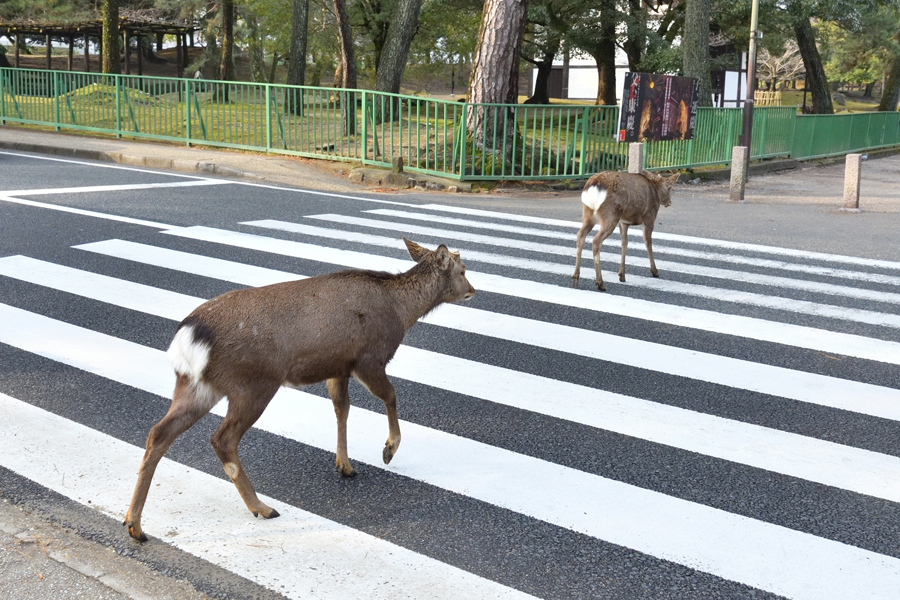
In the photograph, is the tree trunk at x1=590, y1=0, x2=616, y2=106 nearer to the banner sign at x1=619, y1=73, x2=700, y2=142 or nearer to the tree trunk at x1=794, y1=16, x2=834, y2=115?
the tree trunk at x1=794, y1=16, x2=834, y2=115

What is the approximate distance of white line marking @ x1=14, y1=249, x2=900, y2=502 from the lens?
4641 millimetres

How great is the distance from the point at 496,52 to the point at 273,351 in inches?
540

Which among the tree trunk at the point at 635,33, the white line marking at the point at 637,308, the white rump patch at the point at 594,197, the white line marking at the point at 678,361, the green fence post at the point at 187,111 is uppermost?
the tree trunk at the point at 635,33

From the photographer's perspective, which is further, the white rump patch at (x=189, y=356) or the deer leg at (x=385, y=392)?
the deer leg at (x=385, y=392)

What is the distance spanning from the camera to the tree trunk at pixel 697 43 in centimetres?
2275

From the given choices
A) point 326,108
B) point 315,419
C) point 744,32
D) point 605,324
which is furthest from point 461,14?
point 315,419

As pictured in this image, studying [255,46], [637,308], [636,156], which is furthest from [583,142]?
[255,46]

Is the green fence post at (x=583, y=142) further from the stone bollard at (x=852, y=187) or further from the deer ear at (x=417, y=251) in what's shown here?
the deer ear at (x=417, y=251)

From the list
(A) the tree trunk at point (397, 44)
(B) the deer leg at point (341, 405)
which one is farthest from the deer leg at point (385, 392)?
(A) the tree trunk at point (397, 44)

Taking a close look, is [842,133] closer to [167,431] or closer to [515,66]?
[515,66]

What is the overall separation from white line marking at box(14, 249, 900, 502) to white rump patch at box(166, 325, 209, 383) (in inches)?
89.7

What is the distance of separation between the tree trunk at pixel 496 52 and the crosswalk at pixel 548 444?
843 centimetres

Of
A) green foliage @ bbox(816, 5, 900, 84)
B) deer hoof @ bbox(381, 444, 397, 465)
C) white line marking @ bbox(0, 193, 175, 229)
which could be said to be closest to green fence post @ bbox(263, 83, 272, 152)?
white line marking @ bbox(0, 193, 175, 229)

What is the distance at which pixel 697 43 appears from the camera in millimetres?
22891
